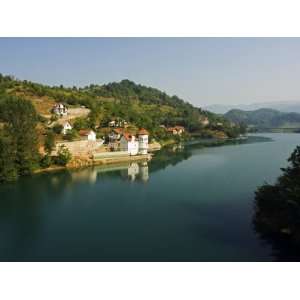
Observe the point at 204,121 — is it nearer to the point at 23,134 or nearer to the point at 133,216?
the point at 23,134

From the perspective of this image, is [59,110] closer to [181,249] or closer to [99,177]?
[99,177]

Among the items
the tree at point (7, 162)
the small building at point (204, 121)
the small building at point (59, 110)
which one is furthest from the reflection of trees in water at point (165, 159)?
the small building at point (204, 121)

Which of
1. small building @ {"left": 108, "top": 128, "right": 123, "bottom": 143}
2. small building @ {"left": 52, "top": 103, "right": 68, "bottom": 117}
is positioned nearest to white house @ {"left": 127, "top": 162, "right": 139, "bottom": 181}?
small building @ {"left": 108, "top": 128, "right": 123, "bottom": 143}

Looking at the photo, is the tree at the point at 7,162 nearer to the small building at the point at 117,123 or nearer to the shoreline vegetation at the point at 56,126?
the shoreline vegetation at the point at 56,126

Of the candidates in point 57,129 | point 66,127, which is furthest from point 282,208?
point 66,127

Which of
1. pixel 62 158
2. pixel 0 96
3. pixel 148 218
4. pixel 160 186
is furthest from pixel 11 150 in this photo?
pixel 0 96

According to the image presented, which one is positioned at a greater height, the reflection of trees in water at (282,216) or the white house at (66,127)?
the white house at (66,127)

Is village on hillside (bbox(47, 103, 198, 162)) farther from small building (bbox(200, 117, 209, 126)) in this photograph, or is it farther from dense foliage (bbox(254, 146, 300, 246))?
small building (bbox(200, 117, 209, 126))
